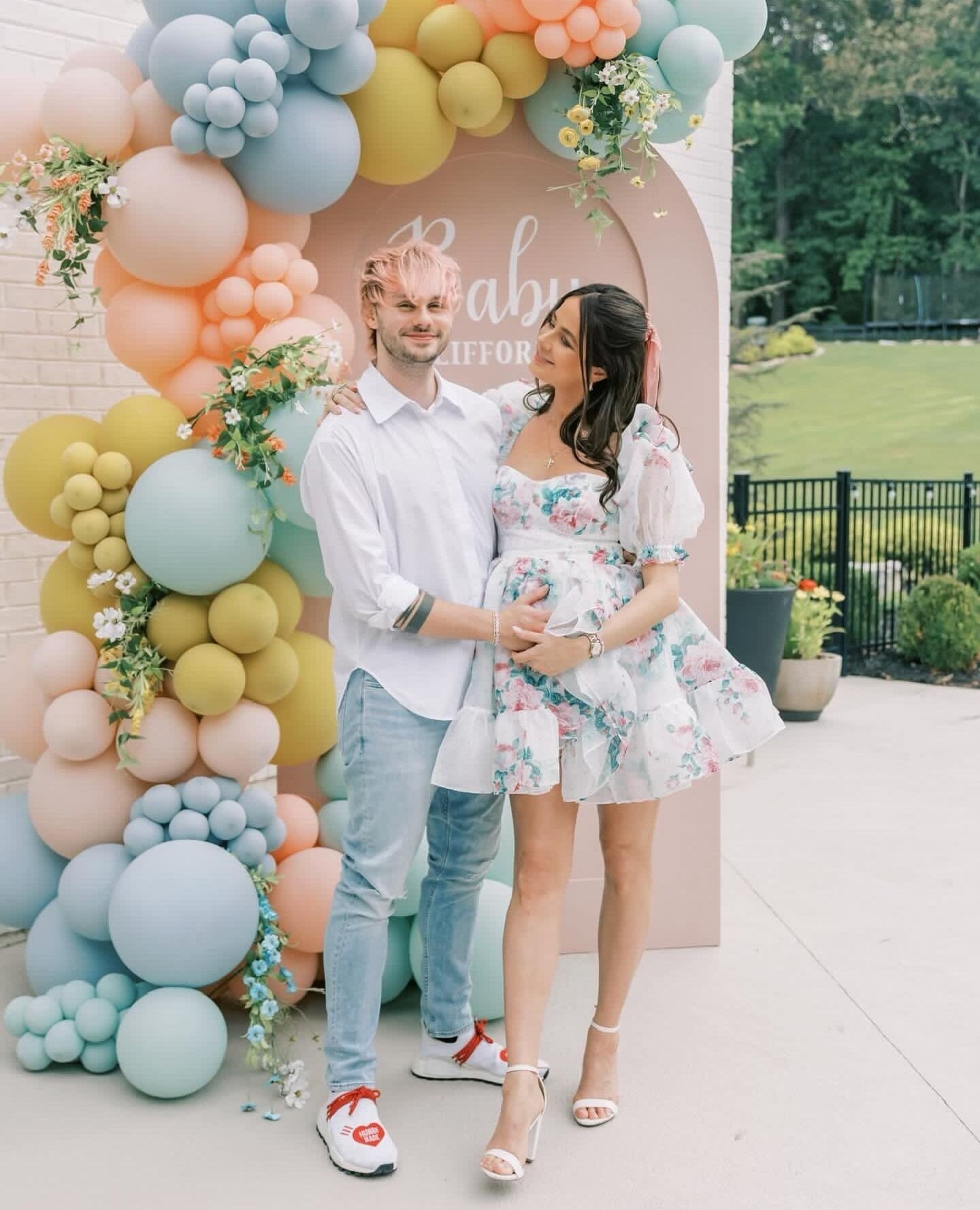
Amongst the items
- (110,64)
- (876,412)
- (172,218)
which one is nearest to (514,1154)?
(172,218)

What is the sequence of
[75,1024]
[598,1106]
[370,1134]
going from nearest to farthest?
[370,1134]
[598,1106]
[75,1024]

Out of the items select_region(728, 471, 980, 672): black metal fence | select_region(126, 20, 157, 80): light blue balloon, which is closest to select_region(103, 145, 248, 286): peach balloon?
select_region(126, 20, 157, 80): light blue balloon

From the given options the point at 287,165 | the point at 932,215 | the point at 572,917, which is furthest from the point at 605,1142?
the point at 932,215

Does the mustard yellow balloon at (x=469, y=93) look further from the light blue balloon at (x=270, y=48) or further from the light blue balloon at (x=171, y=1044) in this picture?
the light blue balloon at (x=171, y=1044)

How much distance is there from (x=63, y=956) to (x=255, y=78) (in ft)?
6.38

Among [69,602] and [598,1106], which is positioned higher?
[69,602]

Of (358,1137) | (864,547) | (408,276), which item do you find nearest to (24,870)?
(358,1137)

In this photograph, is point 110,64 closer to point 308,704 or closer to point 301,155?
point 301,155

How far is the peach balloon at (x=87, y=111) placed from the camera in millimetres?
2805

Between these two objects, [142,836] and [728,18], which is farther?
[728,18]

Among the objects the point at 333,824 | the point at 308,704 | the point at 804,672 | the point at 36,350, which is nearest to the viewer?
the point at 308,704

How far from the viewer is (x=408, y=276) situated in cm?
248

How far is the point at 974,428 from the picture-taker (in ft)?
87.1

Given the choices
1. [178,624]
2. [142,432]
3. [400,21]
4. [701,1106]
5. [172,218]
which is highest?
[400,21]
